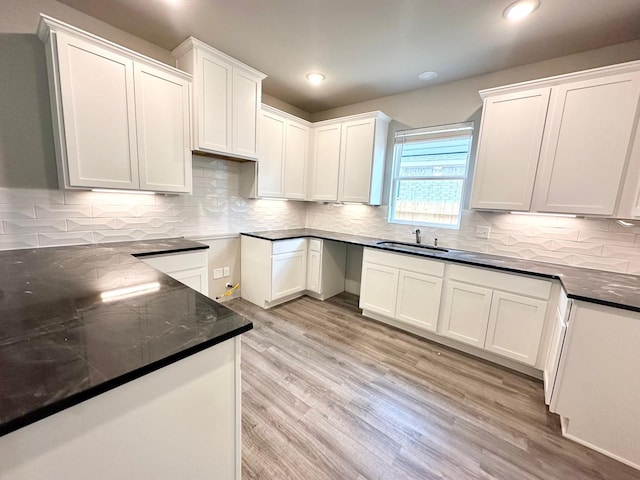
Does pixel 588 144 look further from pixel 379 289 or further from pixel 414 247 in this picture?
pixel 379 289

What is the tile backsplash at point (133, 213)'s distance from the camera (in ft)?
Result: 6.14

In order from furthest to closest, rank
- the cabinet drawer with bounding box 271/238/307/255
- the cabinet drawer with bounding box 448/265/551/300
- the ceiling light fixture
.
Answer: the cabinet drawer with bounding box 271/238/307/255, the ceiling light fixture, the cabinet drawer with bounding box 448/265/551/300

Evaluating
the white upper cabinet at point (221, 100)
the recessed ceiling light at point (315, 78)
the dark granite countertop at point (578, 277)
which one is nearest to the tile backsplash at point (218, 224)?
the dark granite countertop at point (578, 277)

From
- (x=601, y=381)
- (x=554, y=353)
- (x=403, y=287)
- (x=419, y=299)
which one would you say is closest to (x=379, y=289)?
(x=403, y=287)

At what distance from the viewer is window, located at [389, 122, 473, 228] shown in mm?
2820

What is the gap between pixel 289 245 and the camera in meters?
3.26

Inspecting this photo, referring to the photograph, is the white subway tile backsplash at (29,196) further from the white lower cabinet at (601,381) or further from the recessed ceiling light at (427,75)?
the white lower cabinet at (601,381)

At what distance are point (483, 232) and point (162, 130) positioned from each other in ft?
10.5

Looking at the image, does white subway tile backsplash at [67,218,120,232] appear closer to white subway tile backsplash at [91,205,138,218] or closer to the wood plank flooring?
white subway tile backsplash at [91,205,138,218]

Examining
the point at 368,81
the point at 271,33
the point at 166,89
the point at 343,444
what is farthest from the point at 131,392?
the point at 368,81

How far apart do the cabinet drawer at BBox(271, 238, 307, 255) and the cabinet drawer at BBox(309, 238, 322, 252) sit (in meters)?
0.08

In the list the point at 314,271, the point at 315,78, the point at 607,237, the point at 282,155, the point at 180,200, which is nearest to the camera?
the point at 607,237

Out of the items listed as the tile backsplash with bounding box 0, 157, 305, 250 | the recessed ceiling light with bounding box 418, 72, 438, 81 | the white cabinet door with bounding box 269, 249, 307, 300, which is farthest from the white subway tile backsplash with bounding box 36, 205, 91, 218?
the recessed ceiling light with bounding box 418, 72, 438, 81

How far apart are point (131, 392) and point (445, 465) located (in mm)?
1600
